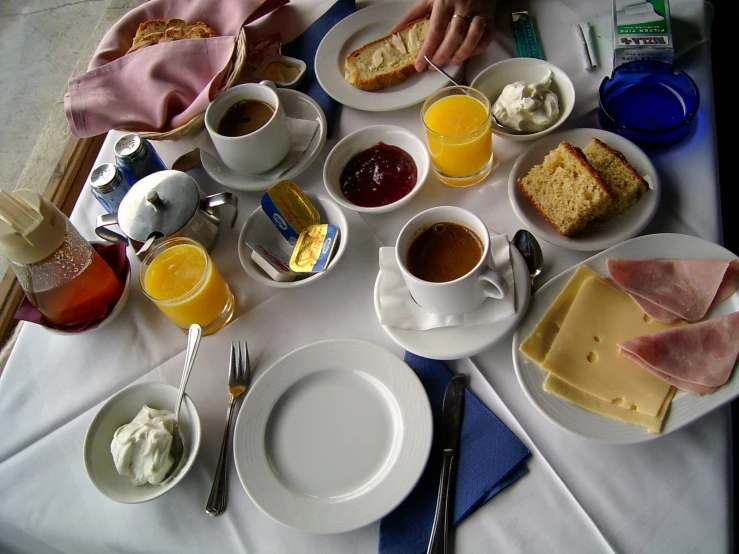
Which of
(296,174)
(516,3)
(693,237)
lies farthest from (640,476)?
(516,3)

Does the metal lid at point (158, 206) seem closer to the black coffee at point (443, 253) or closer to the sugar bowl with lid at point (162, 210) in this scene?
the sugar bowl with lid at point (162, 210)

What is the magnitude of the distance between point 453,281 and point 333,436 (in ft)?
1.05

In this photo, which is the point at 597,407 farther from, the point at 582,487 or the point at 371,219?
the point at 371,219

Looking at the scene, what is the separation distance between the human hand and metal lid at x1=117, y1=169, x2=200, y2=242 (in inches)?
23.6

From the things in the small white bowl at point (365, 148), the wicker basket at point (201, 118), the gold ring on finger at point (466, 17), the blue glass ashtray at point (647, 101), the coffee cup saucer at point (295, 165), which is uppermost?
the wicker basket at point (201, 118)

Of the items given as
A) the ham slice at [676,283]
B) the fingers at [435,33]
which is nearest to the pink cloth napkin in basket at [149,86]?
the fingers at [435,33]

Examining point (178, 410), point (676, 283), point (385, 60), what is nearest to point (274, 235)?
point (178, 410)

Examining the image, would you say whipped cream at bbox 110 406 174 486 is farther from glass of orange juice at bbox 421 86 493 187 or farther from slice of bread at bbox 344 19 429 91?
slice of bread at bbox 344 19 429 91

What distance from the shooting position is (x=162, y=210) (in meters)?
1.05

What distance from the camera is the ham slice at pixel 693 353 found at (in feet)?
2.53

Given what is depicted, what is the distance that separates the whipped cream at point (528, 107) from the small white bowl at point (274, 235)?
0.40 metres

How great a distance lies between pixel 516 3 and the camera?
1.35m

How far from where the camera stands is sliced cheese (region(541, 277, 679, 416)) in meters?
0.80

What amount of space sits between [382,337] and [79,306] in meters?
0.60
